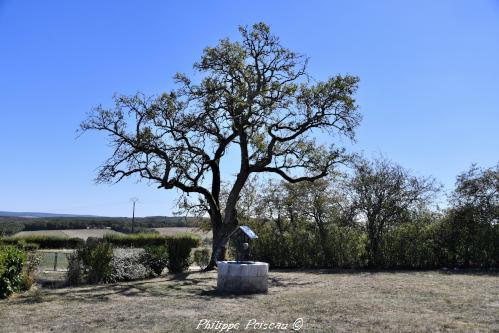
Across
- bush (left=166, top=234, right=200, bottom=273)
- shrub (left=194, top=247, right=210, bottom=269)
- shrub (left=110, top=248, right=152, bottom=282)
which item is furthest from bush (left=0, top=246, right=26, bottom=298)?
shrub (left=194, top=247, right=210, bottom=269)

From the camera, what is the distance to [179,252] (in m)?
19.2

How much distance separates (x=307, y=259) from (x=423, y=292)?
966 cm

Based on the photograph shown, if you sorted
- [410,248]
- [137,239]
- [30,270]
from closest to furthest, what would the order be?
1. [30,270]
2. [410,248]
3. [137,239]

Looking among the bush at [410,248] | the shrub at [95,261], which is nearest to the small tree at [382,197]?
the bush at [410,248]

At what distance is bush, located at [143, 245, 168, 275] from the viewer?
17.2 m

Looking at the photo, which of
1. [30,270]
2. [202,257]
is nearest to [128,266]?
[30,270]

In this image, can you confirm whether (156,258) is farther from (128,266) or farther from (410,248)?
(410,248)

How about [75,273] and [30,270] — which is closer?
[30,270]

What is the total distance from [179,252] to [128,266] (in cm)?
318

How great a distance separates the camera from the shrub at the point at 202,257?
67.9 feet

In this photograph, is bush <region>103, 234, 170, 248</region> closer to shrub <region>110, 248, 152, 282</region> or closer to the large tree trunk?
the large tree trunk

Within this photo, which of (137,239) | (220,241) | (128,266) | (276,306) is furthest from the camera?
(137,239)

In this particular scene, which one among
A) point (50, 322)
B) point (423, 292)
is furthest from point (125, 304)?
point (423, 292)

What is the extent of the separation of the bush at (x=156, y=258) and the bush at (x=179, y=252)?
87cm
